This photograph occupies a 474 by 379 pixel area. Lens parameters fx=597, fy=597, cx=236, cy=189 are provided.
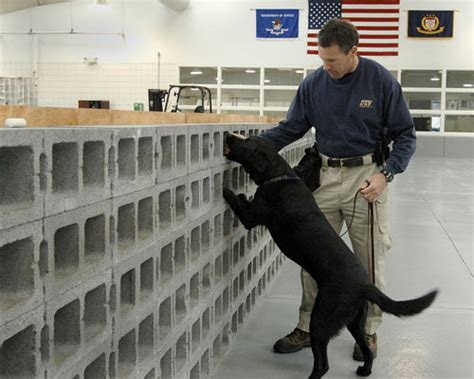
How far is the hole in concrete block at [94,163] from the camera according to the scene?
1589 mm

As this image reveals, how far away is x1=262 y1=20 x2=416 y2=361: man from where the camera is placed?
3033 millimetres

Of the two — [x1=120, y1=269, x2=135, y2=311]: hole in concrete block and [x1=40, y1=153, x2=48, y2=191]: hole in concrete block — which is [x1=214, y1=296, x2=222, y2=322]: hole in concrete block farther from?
[x1=40, y1=153, x2=48, y2=191]: hole in concrete block

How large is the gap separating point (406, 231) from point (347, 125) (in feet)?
12.0

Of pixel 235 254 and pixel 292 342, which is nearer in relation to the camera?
pixel 292 342

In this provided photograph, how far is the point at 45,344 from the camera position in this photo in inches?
53.4

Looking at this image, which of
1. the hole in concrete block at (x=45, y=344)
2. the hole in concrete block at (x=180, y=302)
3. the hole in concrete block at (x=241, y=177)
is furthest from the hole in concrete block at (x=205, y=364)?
the hole in concrete block at (x=45, y=344)

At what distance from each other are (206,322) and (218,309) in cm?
20

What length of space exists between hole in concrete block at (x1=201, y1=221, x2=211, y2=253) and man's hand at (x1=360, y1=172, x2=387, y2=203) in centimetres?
84

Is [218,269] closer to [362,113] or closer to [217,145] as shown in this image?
[217,145]

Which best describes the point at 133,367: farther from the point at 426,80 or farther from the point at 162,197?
the point at 426,80

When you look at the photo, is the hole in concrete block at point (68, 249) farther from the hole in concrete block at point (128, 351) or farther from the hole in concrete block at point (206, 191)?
the hole in concrete block at point (206, 191)

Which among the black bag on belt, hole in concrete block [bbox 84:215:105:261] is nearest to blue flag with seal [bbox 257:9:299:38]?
the black bag on belt

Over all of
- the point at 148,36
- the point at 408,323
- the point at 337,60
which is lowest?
the point at 408,323

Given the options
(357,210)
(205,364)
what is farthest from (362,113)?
(205,364)
